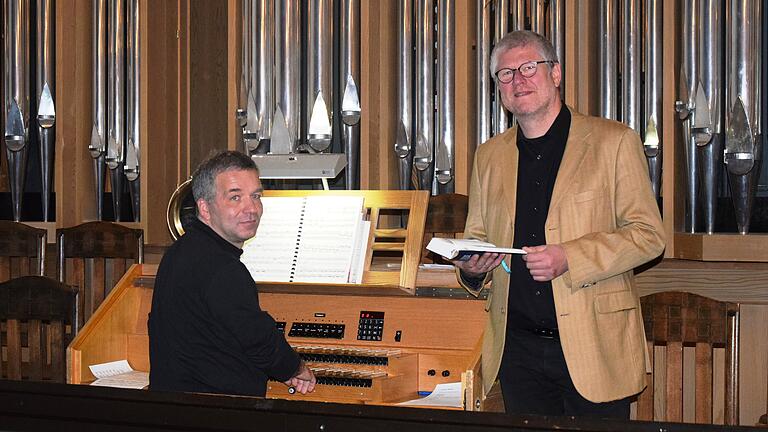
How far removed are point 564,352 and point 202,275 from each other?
3.31 ft

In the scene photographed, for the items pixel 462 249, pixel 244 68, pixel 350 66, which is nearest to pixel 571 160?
pixel 462 249

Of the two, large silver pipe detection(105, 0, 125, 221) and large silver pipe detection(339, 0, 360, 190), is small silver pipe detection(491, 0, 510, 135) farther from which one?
large silver pipe detection(105, 0, 125, 221)

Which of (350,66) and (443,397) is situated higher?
(350,66)

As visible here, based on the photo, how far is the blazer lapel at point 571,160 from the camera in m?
2.84

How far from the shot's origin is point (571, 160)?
2.86 metres

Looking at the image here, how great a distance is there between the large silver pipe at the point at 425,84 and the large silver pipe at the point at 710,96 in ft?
4.75

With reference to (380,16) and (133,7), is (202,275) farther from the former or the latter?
(133,7)

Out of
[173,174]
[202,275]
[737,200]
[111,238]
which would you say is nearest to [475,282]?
[202,275]

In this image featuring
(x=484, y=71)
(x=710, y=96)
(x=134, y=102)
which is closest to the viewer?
(x=710, y=96)

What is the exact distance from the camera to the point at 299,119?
5512 millimetres

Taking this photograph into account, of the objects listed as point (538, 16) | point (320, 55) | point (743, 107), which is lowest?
point (743, 107)

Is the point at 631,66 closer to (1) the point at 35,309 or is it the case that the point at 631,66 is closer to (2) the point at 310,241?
(2) the point at 310,241

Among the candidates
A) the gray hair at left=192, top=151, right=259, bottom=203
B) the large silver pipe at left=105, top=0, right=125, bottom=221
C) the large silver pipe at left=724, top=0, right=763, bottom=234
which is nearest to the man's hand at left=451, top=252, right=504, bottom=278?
the gray hair at left=192, top=151, right=259, bottom=203

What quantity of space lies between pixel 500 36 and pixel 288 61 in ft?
3.77
